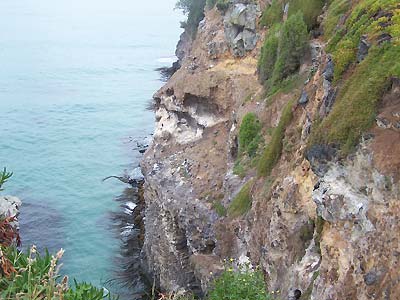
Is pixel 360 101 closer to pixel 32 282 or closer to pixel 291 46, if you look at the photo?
pixel 32 282

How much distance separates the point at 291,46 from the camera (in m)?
29.0

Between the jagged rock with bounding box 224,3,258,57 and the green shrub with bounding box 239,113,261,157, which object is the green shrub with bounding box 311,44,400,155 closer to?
the green shrub with bounding box 239,113,261,157

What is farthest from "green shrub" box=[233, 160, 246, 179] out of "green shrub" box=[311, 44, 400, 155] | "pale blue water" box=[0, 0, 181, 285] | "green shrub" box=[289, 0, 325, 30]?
"pale blue water" box=[0, 0, 181, 285]

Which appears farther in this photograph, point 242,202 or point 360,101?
point 242,202

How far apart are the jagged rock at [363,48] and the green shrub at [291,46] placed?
36.3 ft

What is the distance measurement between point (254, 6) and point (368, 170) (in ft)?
89.1

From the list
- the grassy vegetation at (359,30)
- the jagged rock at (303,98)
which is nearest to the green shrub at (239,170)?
the jagged rock at (303,98)

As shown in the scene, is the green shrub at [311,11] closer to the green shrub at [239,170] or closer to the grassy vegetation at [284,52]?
the grassy vegetation at [284,52]

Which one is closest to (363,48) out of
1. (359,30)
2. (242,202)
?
(359,30)

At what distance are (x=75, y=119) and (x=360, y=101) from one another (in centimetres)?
5376

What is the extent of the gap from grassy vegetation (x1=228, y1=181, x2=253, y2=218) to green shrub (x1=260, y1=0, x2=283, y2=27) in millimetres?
15222

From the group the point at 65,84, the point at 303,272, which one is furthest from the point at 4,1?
the point at 303,272

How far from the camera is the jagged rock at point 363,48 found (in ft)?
56.5

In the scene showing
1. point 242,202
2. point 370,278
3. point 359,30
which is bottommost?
point 242,202
